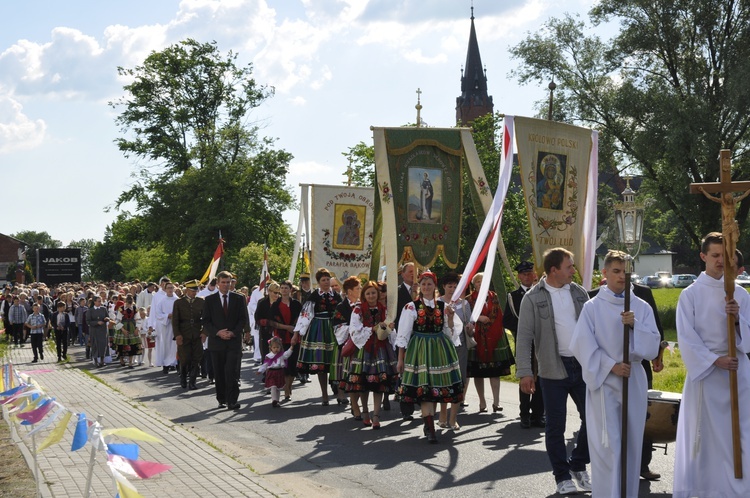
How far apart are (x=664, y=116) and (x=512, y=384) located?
58.6 ft

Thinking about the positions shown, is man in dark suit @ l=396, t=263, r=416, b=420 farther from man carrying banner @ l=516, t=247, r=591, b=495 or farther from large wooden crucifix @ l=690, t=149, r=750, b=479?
large wooden crucifix @ l=690, t=149, r=750, b=479

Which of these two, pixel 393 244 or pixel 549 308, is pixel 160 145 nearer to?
pixel 393 244

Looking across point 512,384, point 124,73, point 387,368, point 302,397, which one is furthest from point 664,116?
point 124,73

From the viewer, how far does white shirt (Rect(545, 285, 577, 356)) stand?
27.8 feet

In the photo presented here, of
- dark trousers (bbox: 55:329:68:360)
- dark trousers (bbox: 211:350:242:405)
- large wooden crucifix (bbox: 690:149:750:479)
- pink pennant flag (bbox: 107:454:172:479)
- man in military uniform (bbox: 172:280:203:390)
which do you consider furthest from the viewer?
dark trousers (bbox: 55:329:68:360)

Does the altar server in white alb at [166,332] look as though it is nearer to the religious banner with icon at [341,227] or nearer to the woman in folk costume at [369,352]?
the religious banner with icon at [341,227]

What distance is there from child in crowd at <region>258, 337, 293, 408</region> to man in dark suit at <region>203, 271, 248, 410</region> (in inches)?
16.9

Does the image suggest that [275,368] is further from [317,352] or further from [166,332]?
[166,332]

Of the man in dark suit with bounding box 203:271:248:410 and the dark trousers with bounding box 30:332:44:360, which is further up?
the man in dark suit with bounding box 203:271:248:410

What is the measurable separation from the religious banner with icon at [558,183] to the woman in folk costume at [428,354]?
2.27 metres

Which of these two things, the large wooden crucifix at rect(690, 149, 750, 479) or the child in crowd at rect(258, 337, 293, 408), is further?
the child in crowd at rect(258, 337, 293, 408)

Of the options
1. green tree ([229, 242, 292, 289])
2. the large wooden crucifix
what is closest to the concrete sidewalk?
the large wooden crucifix

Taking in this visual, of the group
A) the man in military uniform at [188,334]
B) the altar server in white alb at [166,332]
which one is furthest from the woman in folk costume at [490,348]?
the altar server in white alb at [166,332]

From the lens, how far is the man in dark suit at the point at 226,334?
14836 mm
